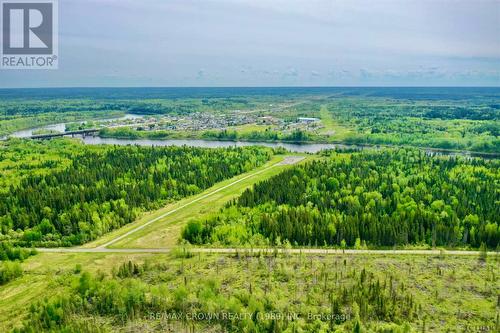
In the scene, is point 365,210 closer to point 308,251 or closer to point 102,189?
point 308,251

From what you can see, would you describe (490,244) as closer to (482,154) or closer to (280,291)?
(280,291)

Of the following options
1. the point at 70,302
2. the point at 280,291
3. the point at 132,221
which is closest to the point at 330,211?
the point at 280,291

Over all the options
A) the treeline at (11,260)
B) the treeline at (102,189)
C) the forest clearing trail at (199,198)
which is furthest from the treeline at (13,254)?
the forest clearing trail at (199,198)

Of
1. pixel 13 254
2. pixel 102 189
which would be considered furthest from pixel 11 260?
pixel 102 189

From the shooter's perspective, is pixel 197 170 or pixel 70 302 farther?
pixel 197 170

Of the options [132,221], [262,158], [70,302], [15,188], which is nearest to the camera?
[70,302]

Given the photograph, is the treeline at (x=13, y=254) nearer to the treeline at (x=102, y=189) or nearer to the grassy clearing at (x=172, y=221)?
the treeline at (x=102, y=189)
